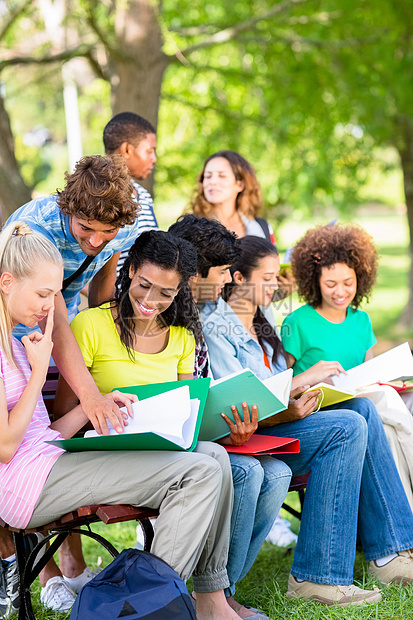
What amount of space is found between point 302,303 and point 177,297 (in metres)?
1.07

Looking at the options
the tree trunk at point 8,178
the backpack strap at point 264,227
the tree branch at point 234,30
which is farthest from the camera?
the tree branch at point 234,30

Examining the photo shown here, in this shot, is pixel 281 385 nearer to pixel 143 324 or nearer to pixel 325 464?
pixel 325 464

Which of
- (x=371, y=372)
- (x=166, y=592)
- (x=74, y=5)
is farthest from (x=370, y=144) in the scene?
(x=166, y=592)

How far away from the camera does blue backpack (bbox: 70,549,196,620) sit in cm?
209

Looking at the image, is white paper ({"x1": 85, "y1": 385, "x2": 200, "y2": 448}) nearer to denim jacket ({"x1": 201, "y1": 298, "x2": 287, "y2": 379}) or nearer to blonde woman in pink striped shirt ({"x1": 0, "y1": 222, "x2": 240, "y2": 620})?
blonde woman in pink striped shirt ({"x1": 0, "y1": 222, "x2": 240, "y2": 620})

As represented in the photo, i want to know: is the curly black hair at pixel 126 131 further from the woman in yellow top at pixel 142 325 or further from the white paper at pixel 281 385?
the white paper at pixel 281 385

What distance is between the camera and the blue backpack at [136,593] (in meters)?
2.09

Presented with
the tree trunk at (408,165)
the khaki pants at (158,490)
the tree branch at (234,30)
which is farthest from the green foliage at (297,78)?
the khaki pants at (158,490)

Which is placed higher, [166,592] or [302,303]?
[302,303]

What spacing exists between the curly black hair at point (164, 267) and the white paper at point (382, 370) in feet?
2.33

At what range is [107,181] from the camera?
2646 mm

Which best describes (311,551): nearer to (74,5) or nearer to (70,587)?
(70,587)

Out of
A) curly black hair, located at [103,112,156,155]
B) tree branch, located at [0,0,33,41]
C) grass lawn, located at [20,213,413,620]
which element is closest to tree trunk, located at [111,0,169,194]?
tree branch, located at [0,0,33,41]

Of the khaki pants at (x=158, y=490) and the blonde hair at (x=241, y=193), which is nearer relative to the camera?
the khaki pants at (x=158, y=490)
